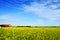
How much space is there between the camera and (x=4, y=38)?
10906 mm

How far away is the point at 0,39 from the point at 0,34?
0.71m

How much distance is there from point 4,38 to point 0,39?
1.30 ft

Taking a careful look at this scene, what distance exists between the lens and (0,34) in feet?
36.8

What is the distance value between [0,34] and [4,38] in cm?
54

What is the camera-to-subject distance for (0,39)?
10.6 metres
